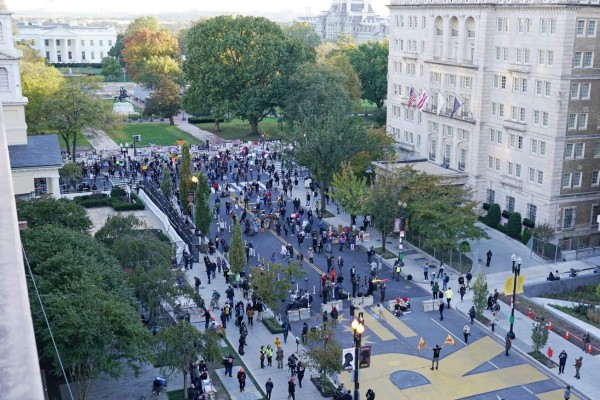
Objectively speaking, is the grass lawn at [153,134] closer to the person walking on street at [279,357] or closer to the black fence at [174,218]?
the black fence at [174,218]

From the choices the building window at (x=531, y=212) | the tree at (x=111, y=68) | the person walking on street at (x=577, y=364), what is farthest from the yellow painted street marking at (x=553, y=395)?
the tree at (x=111, y=68)

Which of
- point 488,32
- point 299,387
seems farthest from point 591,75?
point 299,387

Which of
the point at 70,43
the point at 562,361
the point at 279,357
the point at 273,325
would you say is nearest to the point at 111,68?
the point at 70,43

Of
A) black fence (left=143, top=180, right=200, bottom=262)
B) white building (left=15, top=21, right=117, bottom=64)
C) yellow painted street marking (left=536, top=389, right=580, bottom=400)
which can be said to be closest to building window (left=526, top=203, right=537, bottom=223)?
yellow painted street marking (left=536, top=389, right=580, bottom=400)

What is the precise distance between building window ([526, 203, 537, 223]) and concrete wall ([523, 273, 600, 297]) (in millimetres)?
8890

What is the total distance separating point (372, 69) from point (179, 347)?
3152 inches

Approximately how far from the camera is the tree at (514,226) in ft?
166

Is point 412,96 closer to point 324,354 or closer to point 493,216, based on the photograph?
point 493,216

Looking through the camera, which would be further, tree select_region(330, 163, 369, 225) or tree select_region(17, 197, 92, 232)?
tree select_region(330, 163, 369, 225)

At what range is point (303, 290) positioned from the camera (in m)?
39.7

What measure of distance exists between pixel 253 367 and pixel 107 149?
53.6m

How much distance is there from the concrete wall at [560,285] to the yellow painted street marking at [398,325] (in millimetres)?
9001

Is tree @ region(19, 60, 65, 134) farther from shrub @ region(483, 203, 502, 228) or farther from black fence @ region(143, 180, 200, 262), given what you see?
shrub @ region(483, 203, 502, 228)

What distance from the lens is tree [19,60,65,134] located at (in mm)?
67375
